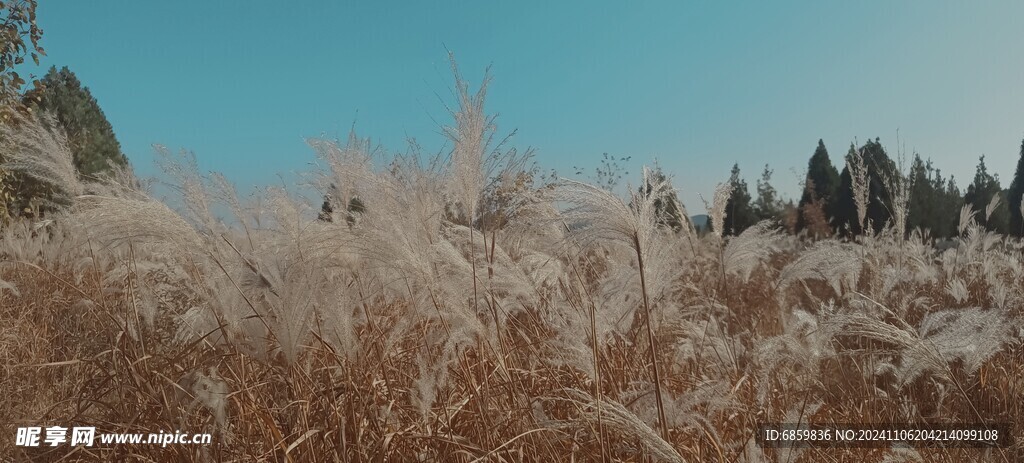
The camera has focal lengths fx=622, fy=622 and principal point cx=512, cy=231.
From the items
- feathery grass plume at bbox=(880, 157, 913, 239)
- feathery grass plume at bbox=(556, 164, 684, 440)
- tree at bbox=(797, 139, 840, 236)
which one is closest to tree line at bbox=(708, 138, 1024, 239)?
tree at bbox=(797, 139, 840, 236)

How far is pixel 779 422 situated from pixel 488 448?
1.11 m

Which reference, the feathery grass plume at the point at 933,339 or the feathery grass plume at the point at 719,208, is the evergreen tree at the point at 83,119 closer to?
the feathery grass plume at the point at 719,208

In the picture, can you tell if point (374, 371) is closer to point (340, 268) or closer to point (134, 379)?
point (340, 268)

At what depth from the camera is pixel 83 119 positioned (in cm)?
1275

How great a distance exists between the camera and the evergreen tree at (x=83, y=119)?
1197 centimetres

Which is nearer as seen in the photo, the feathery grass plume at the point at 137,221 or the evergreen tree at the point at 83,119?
the feathery grass plume at the point at 137,221

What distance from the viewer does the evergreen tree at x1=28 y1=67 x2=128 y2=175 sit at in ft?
39.3

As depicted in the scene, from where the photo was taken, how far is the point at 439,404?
2.33 m

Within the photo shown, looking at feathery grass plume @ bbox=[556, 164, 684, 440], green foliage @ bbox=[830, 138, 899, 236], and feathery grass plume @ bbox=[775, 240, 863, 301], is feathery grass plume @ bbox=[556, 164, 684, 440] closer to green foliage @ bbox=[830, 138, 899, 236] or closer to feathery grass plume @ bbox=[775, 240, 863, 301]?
feathery grass plume @ bbox=[775, 240, 863, 301]

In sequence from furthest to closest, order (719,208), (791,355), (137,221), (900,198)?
(900,198) < (719,208) < (791,355) < (137,221)

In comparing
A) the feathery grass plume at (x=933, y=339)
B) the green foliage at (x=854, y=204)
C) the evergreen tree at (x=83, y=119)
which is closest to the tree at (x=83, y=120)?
the evergreen tree at (x=83, y=119)

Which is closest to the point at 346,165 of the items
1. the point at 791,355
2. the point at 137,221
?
the point at 137,221

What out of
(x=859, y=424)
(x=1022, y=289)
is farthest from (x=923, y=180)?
(x=859, y=424)

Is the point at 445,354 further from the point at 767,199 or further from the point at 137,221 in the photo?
the point at 767,199
